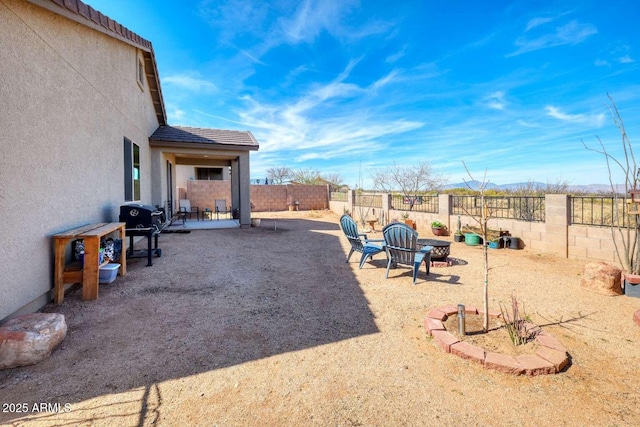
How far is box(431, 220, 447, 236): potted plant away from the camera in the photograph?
10.0 metres

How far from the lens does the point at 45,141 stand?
3.60 m

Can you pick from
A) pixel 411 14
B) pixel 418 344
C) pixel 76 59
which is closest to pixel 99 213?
pixel 76 59

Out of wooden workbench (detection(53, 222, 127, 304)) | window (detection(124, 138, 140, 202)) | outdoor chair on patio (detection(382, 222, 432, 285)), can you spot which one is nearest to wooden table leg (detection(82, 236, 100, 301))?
wooden workbench (detection(53, 222, 127, 304))

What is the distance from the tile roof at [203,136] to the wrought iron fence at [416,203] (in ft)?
23.0

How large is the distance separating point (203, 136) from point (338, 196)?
1098cm

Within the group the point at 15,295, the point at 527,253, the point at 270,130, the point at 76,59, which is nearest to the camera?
the point at 15,295

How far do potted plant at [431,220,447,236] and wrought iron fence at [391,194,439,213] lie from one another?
41.6 inches

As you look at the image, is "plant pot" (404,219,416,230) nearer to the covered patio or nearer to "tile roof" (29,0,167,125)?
the covered patio

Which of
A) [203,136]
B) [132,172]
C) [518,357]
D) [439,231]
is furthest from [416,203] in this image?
[132,172]

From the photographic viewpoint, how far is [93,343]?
111 inches

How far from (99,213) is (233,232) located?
17.4 feet

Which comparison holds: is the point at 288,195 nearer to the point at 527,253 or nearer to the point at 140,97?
the point at 140,97

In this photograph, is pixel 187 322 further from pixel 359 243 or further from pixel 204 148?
pixel 204 148

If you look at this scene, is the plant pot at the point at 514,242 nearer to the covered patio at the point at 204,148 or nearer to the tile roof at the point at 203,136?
the covered patio at the point at 204,148
